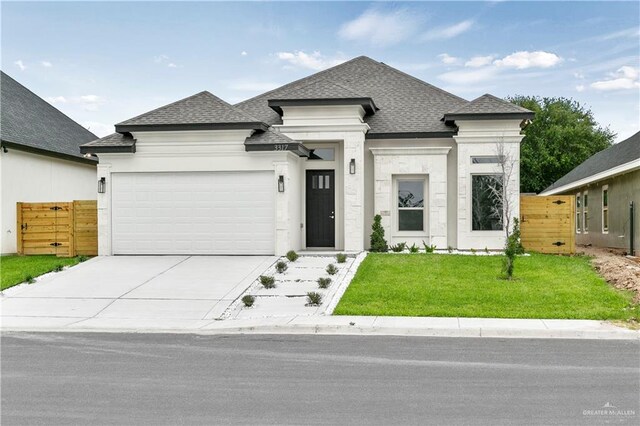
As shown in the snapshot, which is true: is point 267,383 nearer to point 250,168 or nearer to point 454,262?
point 454,262

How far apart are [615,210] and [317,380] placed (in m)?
21.1

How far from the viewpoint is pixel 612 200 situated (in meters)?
26.2

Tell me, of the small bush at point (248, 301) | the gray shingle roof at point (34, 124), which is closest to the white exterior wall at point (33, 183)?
the gray shingle roof at point (34, 124)

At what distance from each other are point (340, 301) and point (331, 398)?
6.58 m

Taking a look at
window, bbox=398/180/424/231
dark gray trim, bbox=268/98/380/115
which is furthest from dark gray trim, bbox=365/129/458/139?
window, bbox=398/180/424/231

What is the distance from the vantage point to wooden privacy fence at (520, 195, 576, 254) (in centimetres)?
2112

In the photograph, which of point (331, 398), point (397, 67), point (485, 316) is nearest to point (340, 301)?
point (485, 316)

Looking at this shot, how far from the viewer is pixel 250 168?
65.0 feet

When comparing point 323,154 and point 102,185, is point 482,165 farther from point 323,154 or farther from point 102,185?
point 102,185

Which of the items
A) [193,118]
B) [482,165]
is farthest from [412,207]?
[193,118]

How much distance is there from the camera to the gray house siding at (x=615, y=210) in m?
23.0

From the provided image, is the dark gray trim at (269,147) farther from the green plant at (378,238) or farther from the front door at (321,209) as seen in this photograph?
the green plant at (378,238)

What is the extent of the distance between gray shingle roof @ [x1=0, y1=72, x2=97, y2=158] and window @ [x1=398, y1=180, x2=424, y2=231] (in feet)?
42.2

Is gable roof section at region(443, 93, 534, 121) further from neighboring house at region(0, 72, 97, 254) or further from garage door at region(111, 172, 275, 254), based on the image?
neighboring house at region(0, 72, 97, 254)
